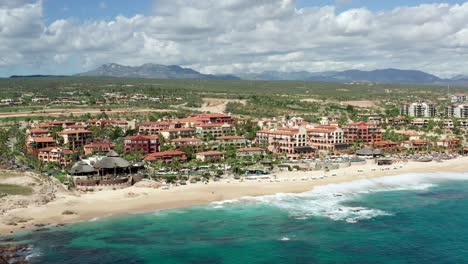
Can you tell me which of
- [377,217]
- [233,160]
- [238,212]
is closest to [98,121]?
[233,160]

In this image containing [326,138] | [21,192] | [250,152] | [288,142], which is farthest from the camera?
[326,138]

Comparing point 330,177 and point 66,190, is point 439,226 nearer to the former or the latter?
point 330,177

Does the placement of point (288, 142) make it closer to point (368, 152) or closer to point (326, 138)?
point (326, 138)

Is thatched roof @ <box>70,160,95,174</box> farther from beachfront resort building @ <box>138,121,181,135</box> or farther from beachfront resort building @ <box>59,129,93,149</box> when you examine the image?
beachfront resort building @ <box>138,121,181,135</box>

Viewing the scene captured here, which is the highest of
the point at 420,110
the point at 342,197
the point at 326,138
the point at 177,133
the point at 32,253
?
the point at 420,110

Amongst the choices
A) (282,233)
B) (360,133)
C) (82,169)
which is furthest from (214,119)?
(282,233)

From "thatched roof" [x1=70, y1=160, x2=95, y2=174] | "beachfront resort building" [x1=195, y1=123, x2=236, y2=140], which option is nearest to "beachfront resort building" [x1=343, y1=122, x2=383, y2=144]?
"beachfront resort building" [x1=195, y1=123, x2=236, y2=140]
